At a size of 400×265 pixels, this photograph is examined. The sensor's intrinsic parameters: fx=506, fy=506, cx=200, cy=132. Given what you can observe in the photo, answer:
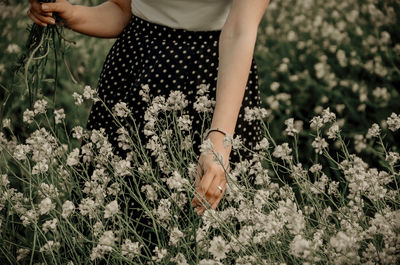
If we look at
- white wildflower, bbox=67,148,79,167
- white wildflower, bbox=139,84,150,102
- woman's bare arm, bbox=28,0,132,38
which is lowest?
white wildflower, bbox=67,148,79,167

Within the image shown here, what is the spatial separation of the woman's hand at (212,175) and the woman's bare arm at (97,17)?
745 mm

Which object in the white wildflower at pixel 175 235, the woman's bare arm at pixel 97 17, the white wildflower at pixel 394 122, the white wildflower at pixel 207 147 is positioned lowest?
the white wildflower at pixel 175 235

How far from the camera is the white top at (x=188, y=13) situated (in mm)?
1567

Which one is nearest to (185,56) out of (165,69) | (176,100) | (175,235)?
(165,69)

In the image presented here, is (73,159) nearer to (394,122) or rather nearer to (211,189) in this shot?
(211,189)

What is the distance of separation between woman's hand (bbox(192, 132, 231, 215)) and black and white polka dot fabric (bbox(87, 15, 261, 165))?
0.30 metres

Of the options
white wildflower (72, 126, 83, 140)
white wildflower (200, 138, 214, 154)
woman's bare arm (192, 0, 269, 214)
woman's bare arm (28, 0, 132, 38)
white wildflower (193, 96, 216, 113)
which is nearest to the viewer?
white wildflower (200, 138, 214, 154)

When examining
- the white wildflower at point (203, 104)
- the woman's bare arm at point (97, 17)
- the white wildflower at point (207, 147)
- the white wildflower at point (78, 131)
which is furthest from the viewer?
the woman's bare arm at point (97, 17)

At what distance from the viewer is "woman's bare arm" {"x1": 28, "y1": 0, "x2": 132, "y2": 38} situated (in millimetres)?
1759

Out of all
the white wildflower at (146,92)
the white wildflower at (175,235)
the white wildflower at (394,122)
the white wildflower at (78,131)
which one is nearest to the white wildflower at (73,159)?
the white wildflower at (78,131)

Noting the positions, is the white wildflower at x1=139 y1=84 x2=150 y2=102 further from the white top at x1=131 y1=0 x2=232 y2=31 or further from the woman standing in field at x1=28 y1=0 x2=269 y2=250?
the white top at x1=131 y1=0 x2=232 y2=31

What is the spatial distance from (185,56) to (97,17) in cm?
44

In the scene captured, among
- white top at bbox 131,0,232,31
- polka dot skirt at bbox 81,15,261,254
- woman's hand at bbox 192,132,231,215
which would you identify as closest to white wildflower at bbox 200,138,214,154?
woman's hand at bbox 192,132,231,215

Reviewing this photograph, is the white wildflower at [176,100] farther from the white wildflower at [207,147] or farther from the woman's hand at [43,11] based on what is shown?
the woman's hand at [43,11]
